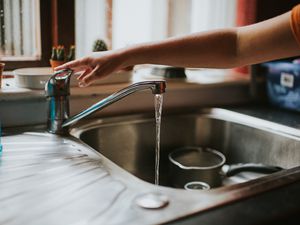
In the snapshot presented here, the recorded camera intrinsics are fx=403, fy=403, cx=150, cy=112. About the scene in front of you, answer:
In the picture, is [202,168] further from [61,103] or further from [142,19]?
[142,19]

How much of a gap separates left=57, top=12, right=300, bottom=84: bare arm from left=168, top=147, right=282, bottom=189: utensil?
0.32 meters

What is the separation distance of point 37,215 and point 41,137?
459 mm

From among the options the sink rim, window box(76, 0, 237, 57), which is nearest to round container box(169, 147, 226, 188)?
the sink rim

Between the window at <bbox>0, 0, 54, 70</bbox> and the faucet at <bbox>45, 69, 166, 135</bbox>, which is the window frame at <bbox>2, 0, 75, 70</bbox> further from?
the faucet at <bbox>45, 69, 166, 135</bbox>

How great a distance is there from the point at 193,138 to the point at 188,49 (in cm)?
51

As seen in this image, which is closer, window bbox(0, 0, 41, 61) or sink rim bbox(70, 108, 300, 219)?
sink rim bbox(70, 108, 300, 219)

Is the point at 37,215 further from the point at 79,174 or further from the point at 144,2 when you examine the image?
the point at 144,2

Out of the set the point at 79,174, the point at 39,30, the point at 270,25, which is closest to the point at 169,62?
the point at 270,25

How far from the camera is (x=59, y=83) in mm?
1026

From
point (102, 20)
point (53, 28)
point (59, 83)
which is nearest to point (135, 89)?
point (59, 83)

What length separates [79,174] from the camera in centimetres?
82

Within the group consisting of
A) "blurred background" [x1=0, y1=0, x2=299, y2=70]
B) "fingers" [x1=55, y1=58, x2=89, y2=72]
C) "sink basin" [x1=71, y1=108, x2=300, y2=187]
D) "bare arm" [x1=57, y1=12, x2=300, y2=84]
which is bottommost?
"sink basin" [x1=71, y1=108, x2=300, y2=187]

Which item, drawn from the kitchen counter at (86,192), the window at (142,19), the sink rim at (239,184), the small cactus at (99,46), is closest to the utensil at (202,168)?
the sink rim at (239,184)

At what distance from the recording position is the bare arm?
0.93 meters
